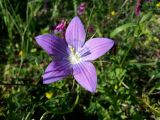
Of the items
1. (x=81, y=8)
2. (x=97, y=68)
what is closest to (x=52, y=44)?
(x=97, y=68)

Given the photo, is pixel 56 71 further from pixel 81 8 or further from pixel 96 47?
pixel 81 8

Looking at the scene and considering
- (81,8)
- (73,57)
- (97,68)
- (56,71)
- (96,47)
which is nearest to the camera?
(56,71)

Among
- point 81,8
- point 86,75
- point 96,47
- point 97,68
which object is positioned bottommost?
point 97,68

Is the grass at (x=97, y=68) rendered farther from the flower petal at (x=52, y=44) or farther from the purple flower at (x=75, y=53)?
the flower petal at (x=52, y=44)

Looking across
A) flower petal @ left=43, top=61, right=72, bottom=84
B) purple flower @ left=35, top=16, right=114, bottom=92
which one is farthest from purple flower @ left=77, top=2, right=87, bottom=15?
flower petal @ left=43, top=61, right=72, bottom=84

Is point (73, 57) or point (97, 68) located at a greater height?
point (73, 57)

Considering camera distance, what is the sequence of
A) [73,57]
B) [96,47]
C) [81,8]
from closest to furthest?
[96,47] → [73,57] → [81,8]

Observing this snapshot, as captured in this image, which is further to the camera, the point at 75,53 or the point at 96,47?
the point at 75,53
